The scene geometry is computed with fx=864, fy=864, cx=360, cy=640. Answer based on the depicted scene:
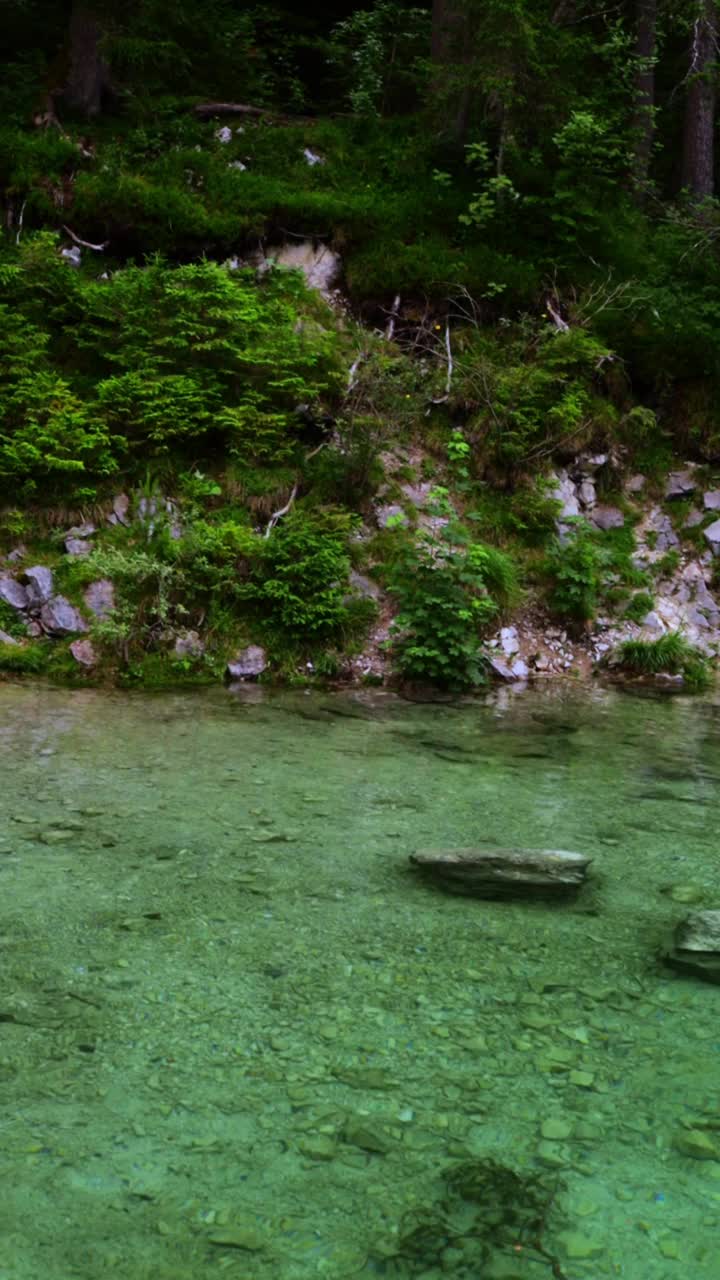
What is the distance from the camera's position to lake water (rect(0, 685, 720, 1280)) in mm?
2262

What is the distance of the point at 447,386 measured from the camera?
12867mm

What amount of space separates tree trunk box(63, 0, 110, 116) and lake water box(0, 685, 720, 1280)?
14.0 m

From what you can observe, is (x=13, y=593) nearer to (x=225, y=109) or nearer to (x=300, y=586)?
(x=300, y=586)

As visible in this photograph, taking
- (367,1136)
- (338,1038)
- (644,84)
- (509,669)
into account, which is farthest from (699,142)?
(367,1136)

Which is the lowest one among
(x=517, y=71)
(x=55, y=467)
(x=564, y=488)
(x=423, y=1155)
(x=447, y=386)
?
(x=423, y=1155)

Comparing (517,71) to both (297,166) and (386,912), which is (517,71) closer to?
(297,166)

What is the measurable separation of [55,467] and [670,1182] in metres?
9.90

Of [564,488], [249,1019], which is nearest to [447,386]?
[564,488]

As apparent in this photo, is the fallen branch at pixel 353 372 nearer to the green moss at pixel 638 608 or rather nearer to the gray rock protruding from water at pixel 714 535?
the green moss at pixel 638 608

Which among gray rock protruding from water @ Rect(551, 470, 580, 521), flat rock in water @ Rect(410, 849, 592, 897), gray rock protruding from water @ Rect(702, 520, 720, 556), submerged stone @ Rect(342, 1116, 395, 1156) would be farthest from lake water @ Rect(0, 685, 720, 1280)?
gray rock protruding from water @ Rect(702, 520, 720, 556)

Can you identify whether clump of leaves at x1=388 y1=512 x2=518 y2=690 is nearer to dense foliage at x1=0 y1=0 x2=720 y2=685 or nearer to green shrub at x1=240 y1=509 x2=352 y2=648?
dense foliage at x1=0 y1=0 x2=720 y2=685

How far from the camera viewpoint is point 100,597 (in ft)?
33.3

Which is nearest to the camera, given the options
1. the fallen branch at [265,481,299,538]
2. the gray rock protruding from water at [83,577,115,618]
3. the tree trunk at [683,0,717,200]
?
the gray rock protruding from water at [83,577,115,618]

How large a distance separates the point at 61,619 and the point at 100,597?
0.52m
